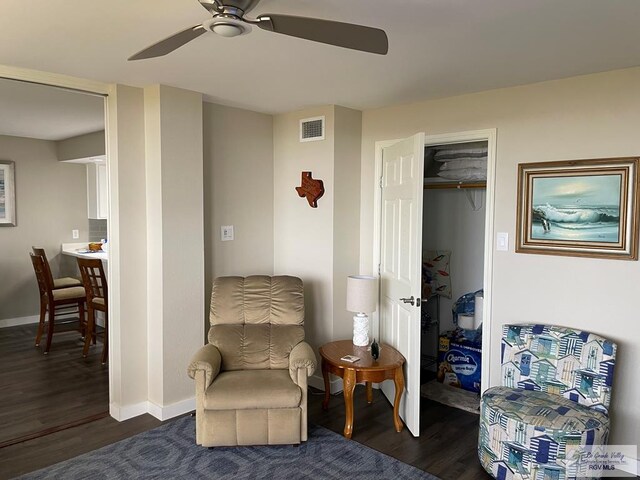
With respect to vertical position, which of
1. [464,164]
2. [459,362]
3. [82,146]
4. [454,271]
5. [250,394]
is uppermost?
[82,146]

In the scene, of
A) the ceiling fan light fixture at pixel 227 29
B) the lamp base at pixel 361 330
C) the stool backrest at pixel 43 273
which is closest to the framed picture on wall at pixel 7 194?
the stool backrest at pixel 43 273

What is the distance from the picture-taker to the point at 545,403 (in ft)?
8.63

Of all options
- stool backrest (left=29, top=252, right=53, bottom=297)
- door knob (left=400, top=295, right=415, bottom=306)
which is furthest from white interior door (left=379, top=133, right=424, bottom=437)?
stool backrest (left=29, top=252, right=53, bottom=297)

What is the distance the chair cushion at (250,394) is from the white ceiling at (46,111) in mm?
2257

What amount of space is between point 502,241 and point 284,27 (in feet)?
7.42

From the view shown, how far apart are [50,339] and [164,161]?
2789 mm

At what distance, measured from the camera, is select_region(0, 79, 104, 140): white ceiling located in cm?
371

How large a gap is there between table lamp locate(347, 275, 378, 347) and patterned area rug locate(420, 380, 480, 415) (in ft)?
2.73

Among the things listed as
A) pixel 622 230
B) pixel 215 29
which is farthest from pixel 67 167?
pixel 622 230

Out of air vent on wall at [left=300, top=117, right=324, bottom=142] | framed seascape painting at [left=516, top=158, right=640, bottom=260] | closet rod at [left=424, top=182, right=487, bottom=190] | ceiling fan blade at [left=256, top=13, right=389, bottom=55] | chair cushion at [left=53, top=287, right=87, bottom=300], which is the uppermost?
air vent on wall at [left=300, top=117, right=324, bottom=142]

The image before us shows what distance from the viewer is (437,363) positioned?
4.20 m

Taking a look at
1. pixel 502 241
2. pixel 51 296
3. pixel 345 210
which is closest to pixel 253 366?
pixel 345 210

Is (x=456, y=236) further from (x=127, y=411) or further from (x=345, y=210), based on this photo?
(x=127, y=411)

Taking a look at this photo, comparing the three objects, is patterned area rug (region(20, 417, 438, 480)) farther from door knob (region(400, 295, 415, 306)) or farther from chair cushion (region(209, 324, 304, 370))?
door knob (region(400, 295, 415, 306))
